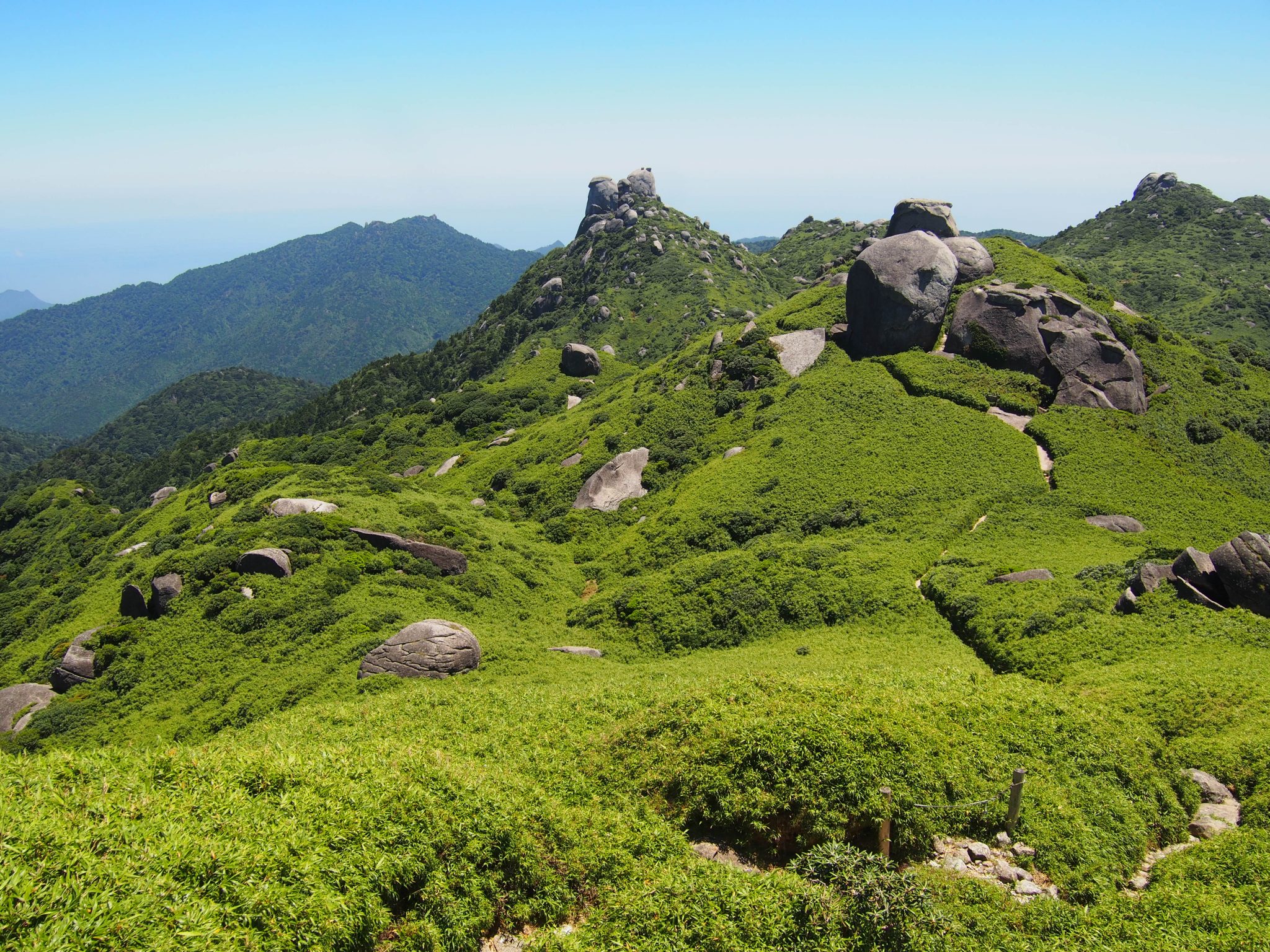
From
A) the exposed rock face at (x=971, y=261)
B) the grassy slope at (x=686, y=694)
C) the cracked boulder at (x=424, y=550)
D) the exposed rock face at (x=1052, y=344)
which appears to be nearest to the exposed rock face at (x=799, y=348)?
the grassy slope at (x=686, y=694)

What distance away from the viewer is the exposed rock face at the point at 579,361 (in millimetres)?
107125

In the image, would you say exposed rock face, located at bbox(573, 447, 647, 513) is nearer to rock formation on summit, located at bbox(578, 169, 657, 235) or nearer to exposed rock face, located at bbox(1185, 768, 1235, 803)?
exposed rock face, located at bbox(1185, 768, 1235, 803)

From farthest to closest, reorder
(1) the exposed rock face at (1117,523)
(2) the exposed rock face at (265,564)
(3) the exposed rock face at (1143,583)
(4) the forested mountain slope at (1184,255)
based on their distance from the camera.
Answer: (4) the forested mountain slope at (1184,255) < (2) the exposed rock face at (265,564) < (1) the exposed rock face at (1117,523) < (3) the exposed rock face at (1143,583)

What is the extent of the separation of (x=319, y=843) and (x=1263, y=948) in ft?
60.0

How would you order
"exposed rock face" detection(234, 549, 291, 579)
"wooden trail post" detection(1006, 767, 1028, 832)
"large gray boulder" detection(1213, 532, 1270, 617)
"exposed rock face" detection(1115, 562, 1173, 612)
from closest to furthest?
"wooden trail post" detection(1006, 767, 1028, 832) < "large gray boulder" detection(1213, 532, 1270, 617) < "exposed rock face" detection(1115, 562, 1173, 612) < "exposed rock face" detection(234, 549, 291, 579)

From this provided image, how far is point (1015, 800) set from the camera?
16.5m

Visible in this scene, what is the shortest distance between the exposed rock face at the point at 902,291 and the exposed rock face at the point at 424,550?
4132 centimetres

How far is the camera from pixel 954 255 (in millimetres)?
65625

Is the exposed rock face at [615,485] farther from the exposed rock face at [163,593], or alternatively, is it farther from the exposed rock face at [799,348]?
the exposed rock face at [163,593]

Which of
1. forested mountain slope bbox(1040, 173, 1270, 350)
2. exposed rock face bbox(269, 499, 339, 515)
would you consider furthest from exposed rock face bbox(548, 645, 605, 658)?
forested mountain slope bbox(1040, 173, 1270, 350)

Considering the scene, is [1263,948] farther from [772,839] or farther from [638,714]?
[638,714]

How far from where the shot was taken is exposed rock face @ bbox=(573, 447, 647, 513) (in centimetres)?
6031

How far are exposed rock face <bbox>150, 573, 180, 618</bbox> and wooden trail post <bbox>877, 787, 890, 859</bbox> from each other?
43112 mm

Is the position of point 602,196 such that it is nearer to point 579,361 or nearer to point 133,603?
point 579,361
